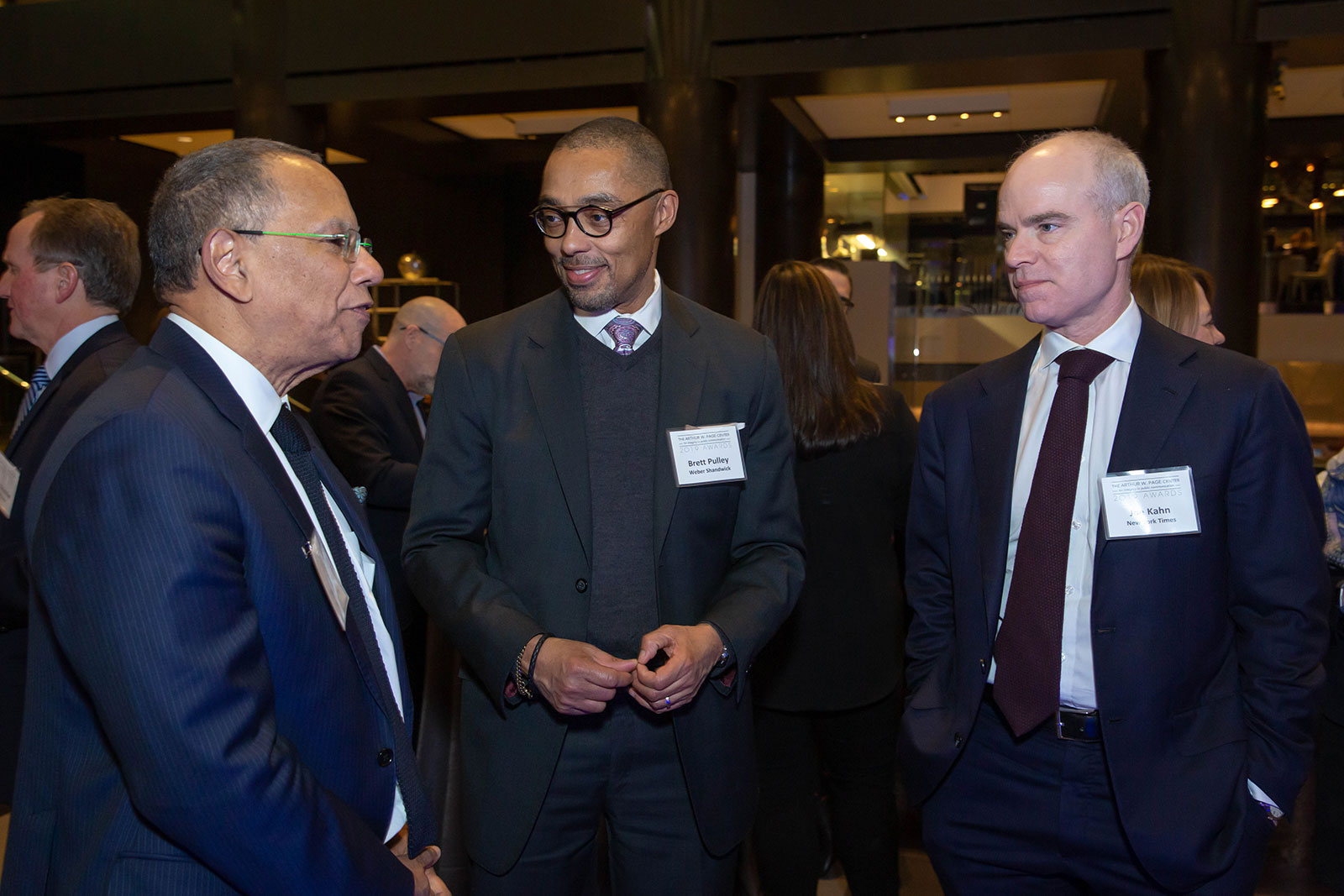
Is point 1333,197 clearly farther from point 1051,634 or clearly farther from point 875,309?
point 1051,634

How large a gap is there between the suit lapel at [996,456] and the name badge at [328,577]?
3.60ft

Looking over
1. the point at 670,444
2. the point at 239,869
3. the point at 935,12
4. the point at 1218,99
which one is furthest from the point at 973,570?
the point at 935,12

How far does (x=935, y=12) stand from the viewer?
5840 mm

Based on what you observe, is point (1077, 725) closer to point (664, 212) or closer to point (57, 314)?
point (664, 212)

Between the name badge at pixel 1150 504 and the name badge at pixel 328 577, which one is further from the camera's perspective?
the name badge at pixel 1150 504

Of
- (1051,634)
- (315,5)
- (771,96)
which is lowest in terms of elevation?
(1051,634)

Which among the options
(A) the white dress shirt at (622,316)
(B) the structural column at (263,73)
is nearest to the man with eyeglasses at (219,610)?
Result: (A) the white dress shirt at (622,316)

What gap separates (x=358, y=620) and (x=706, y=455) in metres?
0.74

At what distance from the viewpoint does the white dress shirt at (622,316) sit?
194 cm

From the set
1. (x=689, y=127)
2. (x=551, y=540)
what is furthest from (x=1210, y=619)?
(x=689, y=127)

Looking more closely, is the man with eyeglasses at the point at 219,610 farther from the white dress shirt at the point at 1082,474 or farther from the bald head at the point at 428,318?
the bald head at the point at 428,318

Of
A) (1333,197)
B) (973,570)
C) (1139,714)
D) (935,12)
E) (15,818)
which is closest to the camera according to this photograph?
(15,818)

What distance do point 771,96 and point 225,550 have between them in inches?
243

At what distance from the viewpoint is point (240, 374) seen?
50.9 inches
